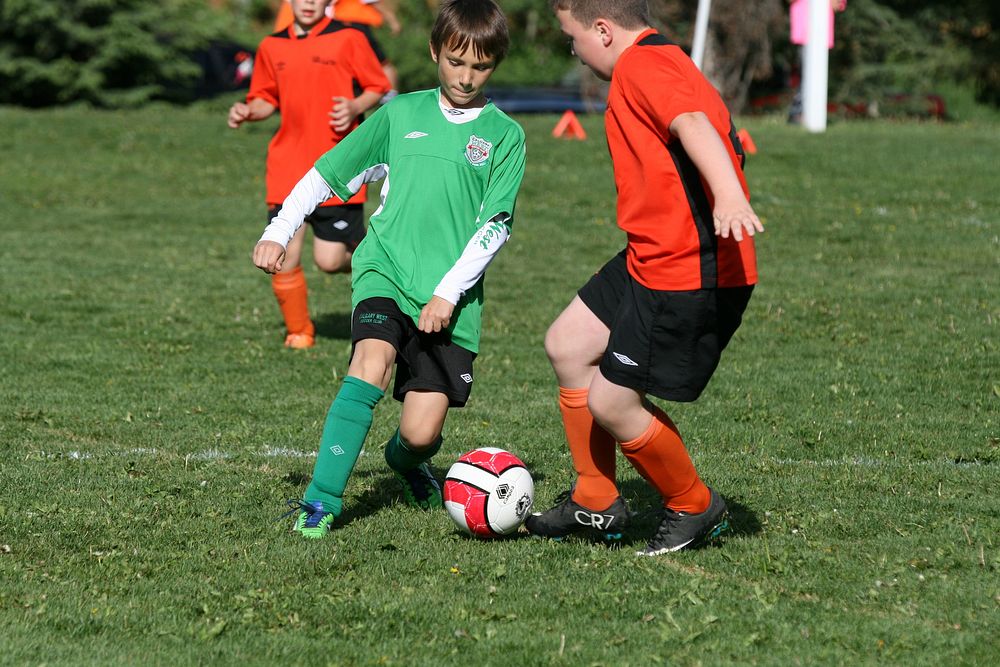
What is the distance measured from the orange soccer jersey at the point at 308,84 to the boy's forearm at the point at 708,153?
4.89 metres

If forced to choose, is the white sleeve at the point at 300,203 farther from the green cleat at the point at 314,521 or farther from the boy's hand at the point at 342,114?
the boy's hand at the point at 342,114

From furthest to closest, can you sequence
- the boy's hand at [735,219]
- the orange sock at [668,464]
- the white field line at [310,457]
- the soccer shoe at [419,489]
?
the white field line at [310,457] < the soccer shoe at [419,489] < the orange sock at [668,464] < the boy's hand at [735,219]

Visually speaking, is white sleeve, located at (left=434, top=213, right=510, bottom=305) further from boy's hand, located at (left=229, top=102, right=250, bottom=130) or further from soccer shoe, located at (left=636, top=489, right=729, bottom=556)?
boy's hand, located at (left=229, top=102, right=250, bottom=130)

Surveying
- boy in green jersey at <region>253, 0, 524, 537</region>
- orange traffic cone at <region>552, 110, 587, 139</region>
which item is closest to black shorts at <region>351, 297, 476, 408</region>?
boy in green jersey at <region>253, 0, 524, 537</region>

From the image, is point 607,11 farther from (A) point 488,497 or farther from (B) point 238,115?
(B) point 238,115

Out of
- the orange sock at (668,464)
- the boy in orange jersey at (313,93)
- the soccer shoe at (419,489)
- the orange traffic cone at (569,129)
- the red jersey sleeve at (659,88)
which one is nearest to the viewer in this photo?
the red jersey sleeve at (659,88)

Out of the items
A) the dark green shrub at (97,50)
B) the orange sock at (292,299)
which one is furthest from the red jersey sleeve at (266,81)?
the dark green shrub at (97,50)

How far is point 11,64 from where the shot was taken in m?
25.6

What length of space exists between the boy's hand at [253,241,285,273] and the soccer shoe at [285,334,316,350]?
165 inches

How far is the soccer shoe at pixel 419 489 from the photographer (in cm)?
567

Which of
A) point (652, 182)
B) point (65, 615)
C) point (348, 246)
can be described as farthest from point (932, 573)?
point (348, 246)

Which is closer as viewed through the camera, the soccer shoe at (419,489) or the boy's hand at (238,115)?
the soccer shoe at (419,489)

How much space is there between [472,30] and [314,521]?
6.36 feet

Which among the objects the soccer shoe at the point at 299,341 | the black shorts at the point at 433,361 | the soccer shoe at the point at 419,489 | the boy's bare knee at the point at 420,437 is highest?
the black shorts at the point at 433,361
